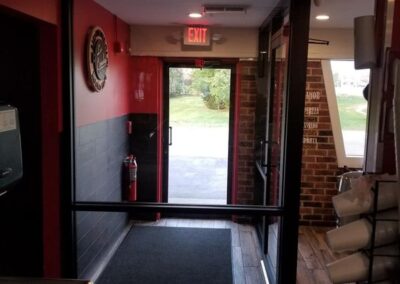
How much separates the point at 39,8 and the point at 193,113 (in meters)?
2.19

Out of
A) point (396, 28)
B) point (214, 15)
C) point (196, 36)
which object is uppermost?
point (214, 15)

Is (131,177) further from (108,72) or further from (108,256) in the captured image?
(108,72)

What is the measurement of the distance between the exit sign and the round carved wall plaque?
803 millimetres

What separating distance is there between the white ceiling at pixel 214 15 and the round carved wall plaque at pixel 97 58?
292 millimetres

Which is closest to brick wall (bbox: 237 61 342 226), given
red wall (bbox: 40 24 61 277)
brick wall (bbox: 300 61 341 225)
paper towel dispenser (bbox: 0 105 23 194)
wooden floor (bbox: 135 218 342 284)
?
brick wall (bbox: 300 61 341 225)

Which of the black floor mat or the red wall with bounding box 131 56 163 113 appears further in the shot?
the red wall with bounding box 131 56 163 113

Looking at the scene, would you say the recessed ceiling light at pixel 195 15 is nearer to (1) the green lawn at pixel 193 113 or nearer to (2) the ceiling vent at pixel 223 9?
(2) the ceiling vent at pixel 223 9

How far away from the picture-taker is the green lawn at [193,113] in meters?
4.18

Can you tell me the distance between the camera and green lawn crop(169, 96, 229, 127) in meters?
4.18

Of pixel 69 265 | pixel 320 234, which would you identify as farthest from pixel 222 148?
pixel 69 265

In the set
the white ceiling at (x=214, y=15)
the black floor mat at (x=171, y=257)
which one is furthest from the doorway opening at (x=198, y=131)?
the white ceiling at (x=214, y=15)

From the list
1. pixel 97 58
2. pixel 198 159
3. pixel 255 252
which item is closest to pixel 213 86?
pixel 198 159

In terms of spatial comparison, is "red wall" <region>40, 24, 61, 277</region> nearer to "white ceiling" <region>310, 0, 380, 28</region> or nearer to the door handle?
the door handle

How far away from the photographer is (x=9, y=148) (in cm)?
201
